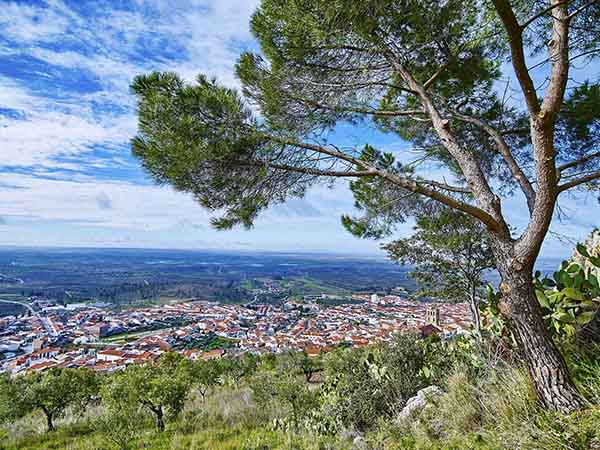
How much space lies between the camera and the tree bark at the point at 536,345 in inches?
77.6

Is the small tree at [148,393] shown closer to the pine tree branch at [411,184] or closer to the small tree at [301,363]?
the pine tree branch at [411,184]

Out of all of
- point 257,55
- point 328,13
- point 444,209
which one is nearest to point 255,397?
point 444,209

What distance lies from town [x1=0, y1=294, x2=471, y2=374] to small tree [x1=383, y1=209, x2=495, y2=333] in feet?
8.04

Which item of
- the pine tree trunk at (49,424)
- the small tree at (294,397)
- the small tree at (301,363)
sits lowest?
the small tree at (301,363)

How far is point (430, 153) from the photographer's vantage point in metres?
4.31

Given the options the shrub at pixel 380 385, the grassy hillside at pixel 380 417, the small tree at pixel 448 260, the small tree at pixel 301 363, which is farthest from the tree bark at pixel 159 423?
the small tree at pixel 448 260

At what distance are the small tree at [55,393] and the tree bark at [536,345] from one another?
818 centimetres

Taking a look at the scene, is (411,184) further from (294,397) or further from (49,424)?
(49,424)

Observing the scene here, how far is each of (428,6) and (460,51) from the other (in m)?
0.68

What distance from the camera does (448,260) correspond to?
25.0 ft

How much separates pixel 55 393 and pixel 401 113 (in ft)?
27.0

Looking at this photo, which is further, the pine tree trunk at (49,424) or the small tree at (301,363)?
the small tree at (301,363)

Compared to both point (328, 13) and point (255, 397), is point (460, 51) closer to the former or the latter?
point (328, 13)

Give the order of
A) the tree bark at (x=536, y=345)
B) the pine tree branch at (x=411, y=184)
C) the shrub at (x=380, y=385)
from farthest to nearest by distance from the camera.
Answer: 1. the shrub at (x=380, y=385)
2. the pine tree branch at (x=411, y=184)
3. the tree bark at (x=536, y=345)
